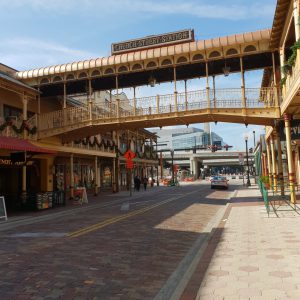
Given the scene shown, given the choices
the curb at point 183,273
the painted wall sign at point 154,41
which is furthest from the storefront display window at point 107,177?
the curb at point 183,273

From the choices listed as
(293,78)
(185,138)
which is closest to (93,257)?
(293,78)

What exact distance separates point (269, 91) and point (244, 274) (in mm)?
15587

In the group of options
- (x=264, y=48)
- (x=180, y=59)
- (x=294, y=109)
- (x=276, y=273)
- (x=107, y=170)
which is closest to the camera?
(x=276, y=273)

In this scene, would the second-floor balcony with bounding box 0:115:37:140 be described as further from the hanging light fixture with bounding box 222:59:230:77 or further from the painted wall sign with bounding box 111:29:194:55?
the hanging light fixture with bounding box 222:59:230:77

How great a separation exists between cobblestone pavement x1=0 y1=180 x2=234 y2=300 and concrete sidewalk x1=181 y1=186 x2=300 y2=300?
2.24ft

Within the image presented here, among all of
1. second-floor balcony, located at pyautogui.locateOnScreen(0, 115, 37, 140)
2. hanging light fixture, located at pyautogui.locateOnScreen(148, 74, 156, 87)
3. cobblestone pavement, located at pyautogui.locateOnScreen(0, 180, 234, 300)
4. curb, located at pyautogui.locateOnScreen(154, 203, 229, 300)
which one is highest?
hanging light fixture, located at pyautogui.locateOnScreen(148, 74, 156, 87)

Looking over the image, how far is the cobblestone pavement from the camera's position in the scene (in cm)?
609

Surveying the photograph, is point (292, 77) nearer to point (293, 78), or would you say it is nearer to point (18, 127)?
point (293, 78)

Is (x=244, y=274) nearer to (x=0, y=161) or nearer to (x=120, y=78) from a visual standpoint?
(x=0, y=161)

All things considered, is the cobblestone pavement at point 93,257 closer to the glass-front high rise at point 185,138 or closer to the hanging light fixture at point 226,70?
the hanging light fixture at point 226,70

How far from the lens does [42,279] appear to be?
21.9 feet

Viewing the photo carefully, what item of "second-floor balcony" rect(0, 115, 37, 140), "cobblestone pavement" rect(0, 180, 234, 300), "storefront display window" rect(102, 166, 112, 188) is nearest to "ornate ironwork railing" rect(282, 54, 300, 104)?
"cobblestone pavement" rect(0, 180, 234, 300)

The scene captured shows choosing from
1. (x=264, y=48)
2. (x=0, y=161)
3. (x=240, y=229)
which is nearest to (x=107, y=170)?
(x=0, y=161)

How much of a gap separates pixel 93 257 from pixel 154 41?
1731 centimetres
